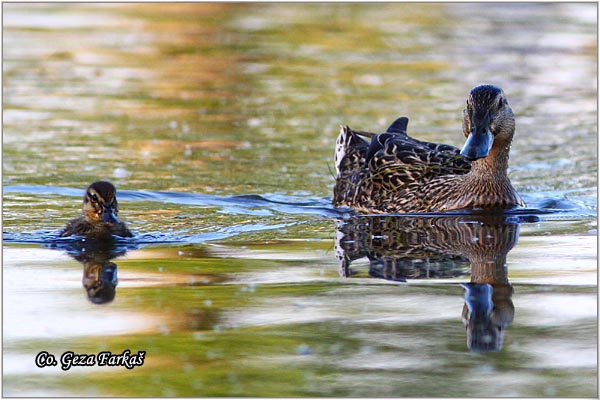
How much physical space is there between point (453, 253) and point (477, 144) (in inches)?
40.4

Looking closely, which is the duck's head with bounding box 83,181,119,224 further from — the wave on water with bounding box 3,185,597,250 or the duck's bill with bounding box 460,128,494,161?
the duck's bill with bounding box 460,128,494,161

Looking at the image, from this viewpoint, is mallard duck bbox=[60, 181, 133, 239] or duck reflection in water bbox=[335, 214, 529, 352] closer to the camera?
duck reflection in water bbox=[335, 214, 529, 352]

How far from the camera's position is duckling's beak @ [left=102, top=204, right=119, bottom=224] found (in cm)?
835

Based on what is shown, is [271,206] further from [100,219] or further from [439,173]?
[100,219]

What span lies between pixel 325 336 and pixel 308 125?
7.44 meters

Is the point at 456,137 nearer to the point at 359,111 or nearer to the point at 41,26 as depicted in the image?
the point at 359,111

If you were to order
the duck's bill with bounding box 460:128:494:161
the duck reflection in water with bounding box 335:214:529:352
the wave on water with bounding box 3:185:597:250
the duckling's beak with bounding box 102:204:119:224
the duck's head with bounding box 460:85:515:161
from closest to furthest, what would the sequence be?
1. the duck reflection in water with bounding box 335:214:529:352
2. the duckling's beak with bounding box 102:204:119:224
3. the duck's bill with bounding box 460:128:494:161
4. the duck's head with bounding box 460:85:515:161
5. the wave on water with bounding box 3:185:597:250

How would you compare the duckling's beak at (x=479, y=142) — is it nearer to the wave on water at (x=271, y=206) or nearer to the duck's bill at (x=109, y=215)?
the wave on water at (x=271, y=206)

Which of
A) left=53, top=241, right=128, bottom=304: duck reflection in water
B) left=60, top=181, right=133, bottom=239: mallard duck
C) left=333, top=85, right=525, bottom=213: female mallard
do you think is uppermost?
left=333, top=85, right=525, bottom=213: female mallard

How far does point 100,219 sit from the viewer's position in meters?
8.45

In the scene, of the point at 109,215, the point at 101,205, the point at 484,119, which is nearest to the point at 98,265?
the point at 109,215

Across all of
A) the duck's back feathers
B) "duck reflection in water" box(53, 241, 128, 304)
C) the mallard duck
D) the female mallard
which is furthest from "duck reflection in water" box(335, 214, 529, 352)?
the mallard duck

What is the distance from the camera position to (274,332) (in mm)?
6250

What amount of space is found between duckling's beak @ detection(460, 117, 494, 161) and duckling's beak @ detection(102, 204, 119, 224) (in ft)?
8.14
